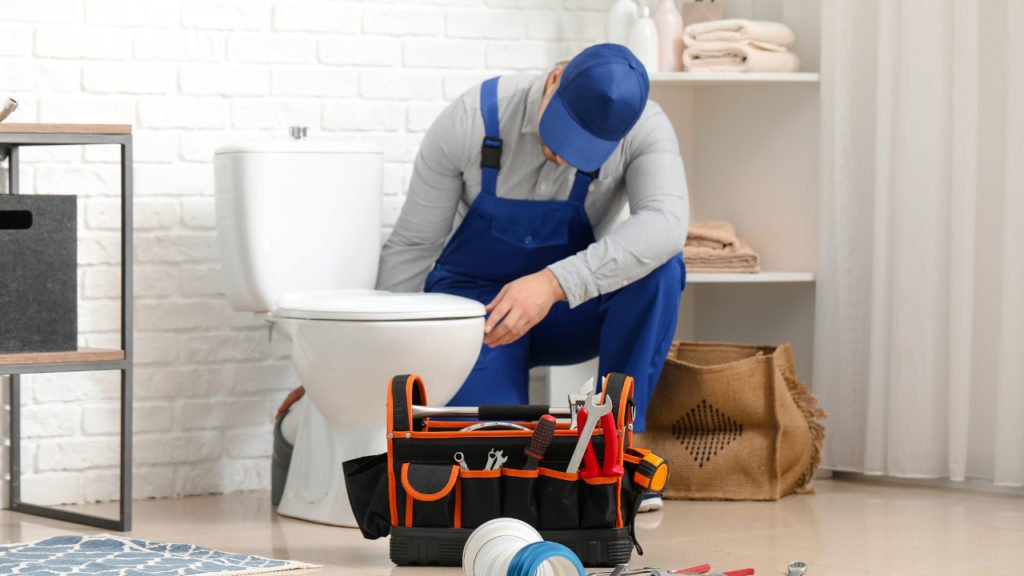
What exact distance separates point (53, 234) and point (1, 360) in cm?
26

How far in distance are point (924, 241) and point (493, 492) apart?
1362 mm

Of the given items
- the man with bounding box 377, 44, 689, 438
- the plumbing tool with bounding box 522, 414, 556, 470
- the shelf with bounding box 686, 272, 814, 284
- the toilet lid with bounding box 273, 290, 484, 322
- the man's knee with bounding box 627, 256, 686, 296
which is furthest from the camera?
the shelf with bounding box 686, 272, 814, 284

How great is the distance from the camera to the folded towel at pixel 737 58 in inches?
131

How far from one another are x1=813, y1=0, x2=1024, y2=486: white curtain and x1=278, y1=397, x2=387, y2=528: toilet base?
1.19 meters

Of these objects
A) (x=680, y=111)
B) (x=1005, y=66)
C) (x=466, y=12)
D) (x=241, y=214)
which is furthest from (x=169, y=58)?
(x=1005, y=66)

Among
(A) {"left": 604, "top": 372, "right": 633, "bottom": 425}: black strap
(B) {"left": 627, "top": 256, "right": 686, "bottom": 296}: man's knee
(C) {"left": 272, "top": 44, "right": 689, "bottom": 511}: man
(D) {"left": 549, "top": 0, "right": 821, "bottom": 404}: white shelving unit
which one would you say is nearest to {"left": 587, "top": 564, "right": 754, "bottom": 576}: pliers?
(A) {"left": 604, "top": 372, "right": 633, "bottom": 425}: black strap

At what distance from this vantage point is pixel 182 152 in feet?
9.95

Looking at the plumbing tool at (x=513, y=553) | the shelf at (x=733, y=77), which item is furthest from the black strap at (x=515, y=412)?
the shelf at (x=733, y=77)

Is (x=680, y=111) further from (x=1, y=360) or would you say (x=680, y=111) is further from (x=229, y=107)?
(x=1, y=360)

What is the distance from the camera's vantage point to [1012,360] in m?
2.89

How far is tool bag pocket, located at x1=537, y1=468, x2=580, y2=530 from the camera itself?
2.14 m

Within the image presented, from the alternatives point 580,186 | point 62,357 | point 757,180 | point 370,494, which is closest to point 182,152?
point 62,357

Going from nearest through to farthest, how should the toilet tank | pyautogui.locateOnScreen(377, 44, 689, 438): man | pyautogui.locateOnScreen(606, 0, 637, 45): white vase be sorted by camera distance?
pyautogui.locateOnScreen(377, 44, 689, 438): man → the toilet tank → pyautogui.locateOnScreen(606, 0, 637, 45): white vase

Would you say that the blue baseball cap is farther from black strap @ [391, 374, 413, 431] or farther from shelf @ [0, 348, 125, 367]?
shelf @ [0, 348, 125, 367]
